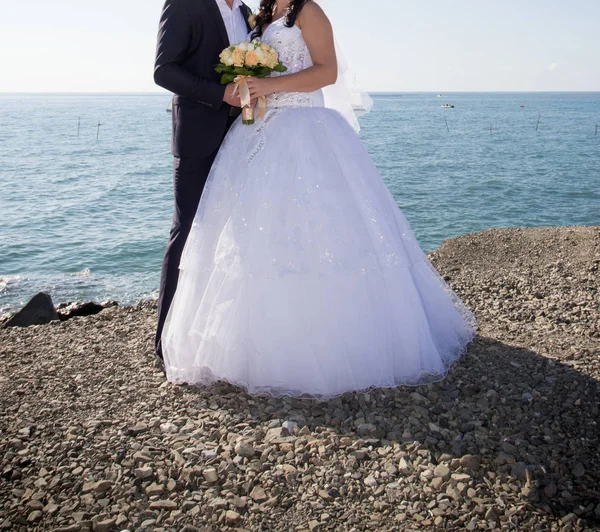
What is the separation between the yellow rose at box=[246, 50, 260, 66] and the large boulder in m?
6.74

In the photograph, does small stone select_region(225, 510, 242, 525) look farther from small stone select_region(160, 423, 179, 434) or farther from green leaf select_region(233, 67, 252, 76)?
green leaf select_region(233, 67, 252, 76)

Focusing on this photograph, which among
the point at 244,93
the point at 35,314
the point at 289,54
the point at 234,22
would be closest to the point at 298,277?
the point at 244,93

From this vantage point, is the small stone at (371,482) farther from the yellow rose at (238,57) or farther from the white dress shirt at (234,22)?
the white dress shirt at (234,22)

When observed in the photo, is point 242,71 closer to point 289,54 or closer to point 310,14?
point 289,54

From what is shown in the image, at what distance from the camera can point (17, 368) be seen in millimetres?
5438

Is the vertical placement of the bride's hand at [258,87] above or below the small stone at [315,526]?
above

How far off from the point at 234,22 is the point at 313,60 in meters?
0.84

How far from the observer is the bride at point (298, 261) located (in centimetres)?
431

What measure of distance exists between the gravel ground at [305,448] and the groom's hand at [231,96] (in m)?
2.28

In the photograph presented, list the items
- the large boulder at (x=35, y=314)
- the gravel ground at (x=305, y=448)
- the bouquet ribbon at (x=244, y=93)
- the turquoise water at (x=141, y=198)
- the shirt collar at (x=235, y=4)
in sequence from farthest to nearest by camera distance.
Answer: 1. the turquoise water at (x=141, y=198)
2. the large boulder at (x=35, y=314)
3. the shirt collar at (x=235, y=4)
4. the bouquet ribbon at (x=244, y=93)
5. the gravel ground at (x=305, y=448)

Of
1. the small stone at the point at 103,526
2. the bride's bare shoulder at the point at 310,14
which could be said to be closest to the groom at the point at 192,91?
the bride's bare shoulder at the point at 310,14

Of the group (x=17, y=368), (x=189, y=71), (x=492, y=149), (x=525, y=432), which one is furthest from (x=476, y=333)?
(x=492, y=149)

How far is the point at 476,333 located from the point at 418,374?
1.39 metres

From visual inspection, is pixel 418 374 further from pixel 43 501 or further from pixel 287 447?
pixel 43 501
